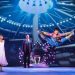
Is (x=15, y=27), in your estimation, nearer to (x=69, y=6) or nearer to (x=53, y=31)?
(x=53, y=31)

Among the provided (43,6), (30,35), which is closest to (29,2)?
(43,6)

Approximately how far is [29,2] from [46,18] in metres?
1.00

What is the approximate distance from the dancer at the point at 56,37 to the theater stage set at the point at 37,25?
137 mm

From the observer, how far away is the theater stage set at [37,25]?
12.6 m

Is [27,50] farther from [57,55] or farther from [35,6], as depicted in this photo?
[35,6]

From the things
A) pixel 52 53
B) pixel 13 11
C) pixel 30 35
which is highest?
pixel 13 11

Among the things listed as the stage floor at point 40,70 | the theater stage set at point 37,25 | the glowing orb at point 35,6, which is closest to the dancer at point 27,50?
the theater stage set at point 37,25

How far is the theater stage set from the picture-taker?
496 inches

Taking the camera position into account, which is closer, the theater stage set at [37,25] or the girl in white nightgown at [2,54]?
the girl in white nightgown at [2,54]

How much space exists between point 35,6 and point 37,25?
83 cm

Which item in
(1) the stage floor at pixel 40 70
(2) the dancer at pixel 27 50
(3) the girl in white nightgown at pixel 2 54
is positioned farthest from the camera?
(2) the dancer at pixel 27 50

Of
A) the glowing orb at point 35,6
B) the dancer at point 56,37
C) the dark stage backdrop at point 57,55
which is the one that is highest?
the glowing orb at point 35,6

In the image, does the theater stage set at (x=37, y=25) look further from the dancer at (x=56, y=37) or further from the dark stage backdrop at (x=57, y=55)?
the dancer at (x=56, y=37)

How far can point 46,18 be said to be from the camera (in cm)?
1266
